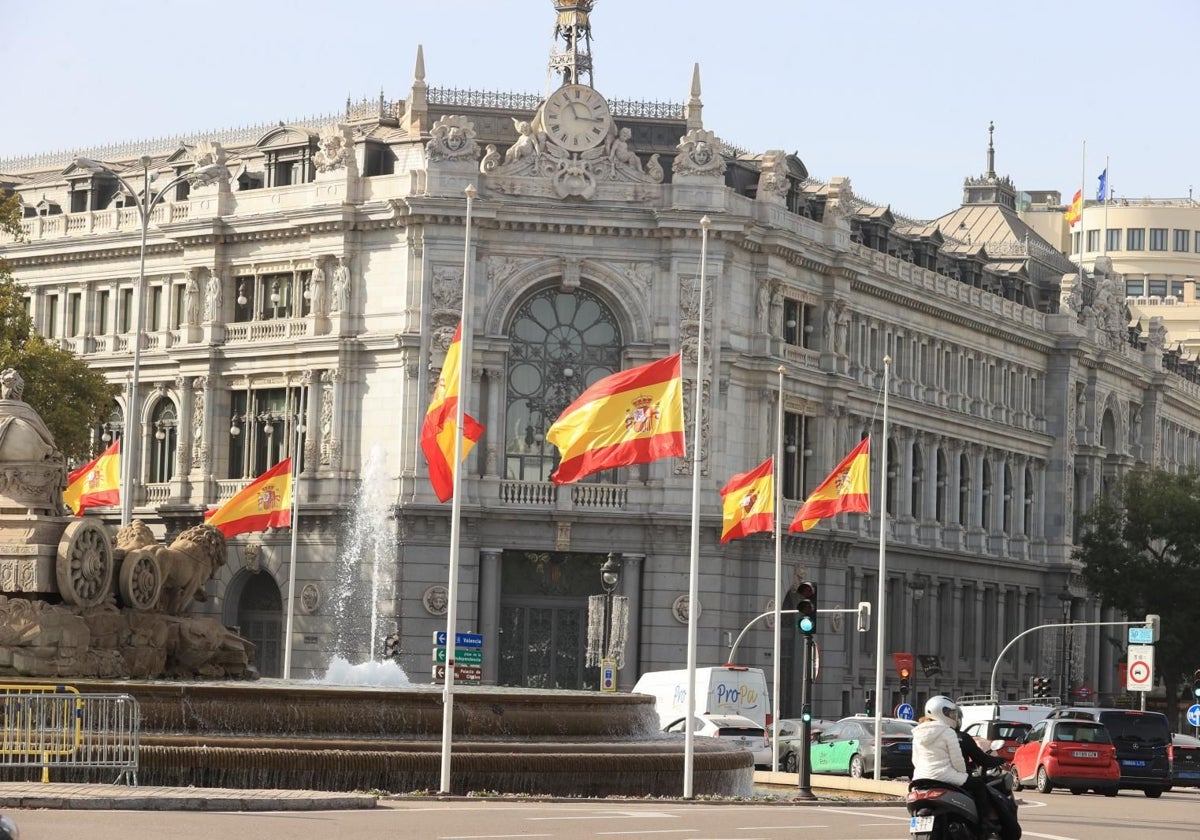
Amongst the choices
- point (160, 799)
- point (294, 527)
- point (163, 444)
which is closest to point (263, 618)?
point (294, 527)

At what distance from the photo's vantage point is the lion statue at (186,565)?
129ft

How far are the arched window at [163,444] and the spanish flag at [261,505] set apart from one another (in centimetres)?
1803

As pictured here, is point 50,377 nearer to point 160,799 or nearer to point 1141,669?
point 1141,669

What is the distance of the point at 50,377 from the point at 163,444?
1786 centimetres

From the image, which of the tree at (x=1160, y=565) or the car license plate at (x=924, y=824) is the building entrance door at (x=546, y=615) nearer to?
the tree at (x=1160, y=565)

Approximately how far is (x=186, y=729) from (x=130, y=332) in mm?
55770

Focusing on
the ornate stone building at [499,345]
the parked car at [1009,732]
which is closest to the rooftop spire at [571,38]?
the ornate stone building at [499,345]

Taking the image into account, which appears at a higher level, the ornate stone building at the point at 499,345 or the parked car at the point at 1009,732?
the ornate stone building at the point at 499,345

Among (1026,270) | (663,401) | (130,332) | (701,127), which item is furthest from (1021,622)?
(663,401)

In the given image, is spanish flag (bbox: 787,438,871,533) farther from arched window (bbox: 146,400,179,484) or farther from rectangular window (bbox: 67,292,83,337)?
rectangular window (bbox: 67,292,83,337)

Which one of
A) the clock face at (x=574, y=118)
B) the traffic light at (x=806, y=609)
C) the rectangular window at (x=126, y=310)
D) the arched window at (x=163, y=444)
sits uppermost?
the clock face at (x=574, y=118)

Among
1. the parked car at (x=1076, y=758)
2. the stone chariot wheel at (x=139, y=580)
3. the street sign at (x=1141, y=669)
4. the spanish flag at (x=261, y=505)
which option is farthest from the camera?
the spanish flag at (x=261, y=505)

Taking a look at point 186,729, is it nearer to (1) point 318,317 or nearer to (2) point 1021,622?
(1) point 318,317

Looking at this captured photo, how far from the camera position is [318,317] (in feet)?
269
